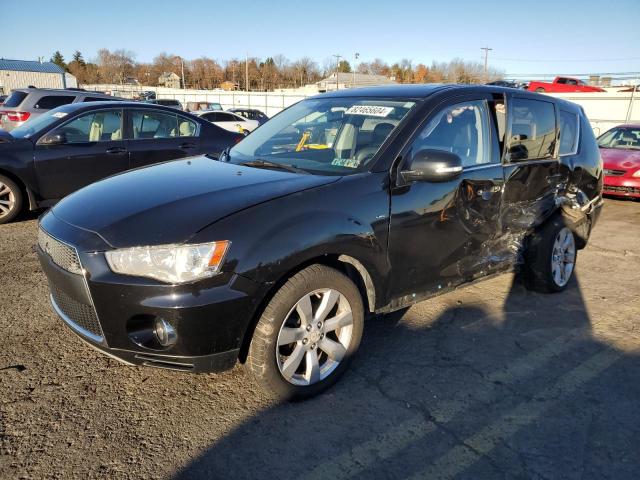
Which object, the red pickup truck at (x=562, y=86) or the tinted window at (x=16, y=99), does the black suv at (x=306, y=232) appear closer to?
the tinted window at (x=16, y=99)

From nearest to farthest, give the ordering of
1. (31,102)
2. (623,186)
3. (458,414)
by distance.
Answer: (458,414), (623,186), (31,102)

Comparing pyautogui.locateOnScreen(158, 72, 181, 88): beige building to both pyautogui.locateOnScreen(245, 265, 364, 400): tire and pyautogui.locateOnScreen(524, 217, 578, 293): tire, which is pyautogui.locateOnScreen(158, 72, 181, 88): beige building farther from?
pyautogui.locateOnScreen(245, 265, 364, 400): tire

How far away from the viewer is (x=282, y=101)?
39.0 metres

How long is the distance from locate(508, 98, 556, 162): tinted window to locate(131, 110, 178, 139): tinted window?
504 centimetres

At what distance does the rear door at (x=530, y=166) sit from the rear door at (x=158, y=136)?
4.81 meters

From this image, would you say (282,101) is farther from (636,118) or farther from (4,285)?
(4,285)

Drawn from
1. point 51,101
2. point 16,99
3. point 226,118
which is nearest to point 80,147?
point 51,101

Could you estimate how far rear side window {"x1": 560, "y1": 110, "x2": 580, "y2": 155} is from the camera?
15.0 feet

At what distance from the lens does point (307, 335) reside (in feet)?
8.90

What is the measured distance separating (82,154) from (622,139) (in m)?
10.3

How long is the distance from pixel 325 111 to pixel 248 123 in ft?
57.7

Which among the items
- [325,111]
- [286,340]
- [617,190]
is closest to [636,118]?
[617,190]

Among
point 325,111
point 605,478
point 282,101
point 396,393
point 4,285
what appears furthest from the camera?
point 282,101

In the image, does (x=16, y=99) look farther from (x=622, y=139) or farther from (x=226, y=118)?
(x=622, y=139)
